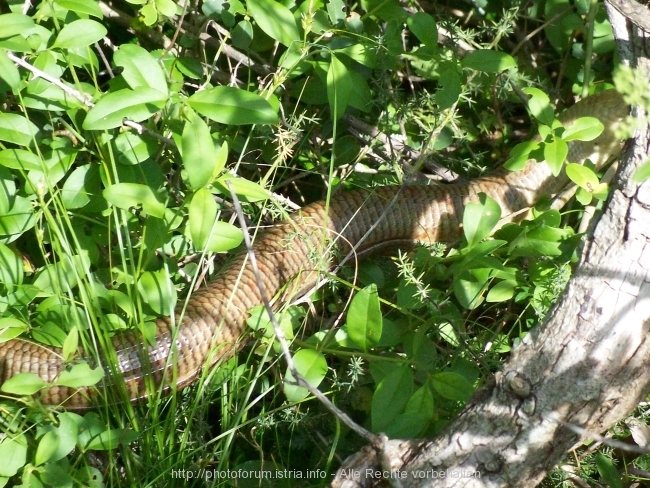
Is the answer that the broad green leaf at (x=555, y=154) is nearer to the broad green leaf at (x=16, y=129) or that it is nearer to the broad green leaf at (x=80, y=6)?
the broad green leaf at (x=80, y=6)

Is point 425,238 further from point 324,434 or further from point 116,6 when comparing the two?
point 116,6

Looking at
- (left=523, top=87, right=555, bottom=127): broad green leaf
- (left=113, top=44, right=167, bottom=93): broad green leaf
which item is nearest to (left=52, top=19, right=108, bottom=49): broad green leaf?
(left=113, top=44, right=167, bottom=93): broad green leaf

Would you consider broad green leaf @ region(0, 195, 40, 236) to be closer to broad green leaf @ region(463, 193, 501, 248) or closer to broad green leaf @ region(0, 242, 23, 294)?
broad green leaf @ region(0, 242, 23, 294)

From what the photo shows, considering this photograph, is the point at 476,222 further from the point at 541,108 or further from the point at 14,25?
the point at 14,25

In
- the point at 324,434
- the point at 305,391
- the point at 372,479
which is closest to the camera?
the point at 372,479

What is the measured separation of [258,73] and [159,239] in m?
0.82

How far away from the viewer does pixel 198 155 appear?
1.53 meters

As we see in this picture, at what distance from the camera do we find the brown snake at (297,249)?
1.92 m

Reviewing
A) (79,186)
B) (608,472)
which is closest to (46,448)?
(79,186)

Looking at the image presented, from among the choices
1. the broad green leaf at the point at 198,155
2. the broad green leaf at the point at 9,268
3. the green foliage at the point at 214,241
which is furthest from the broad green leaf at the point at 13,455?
the broad green leaf at the point at 198,155

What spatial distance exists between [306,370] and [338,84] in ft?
2.54

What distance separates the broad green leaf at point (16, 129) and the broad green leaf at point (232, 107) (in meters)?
0.47

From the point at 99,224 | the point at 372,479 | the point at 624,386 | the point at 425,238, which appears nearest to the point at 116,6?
the point at 99,224

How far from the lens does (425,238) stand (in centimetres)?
243
